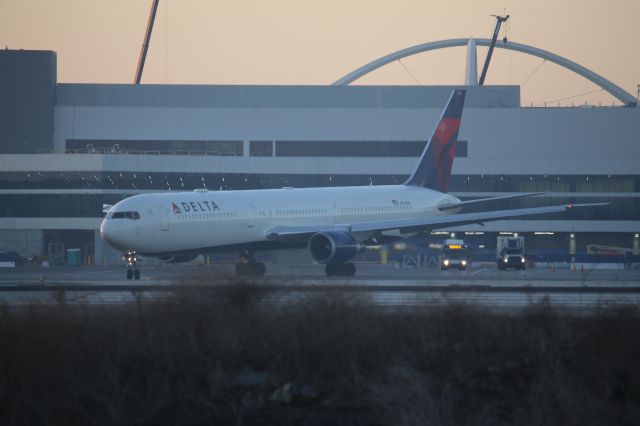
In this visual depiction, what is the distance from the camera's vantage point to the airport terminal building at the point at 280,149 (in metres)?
73.8

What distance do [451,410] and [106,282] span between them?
24682 mm

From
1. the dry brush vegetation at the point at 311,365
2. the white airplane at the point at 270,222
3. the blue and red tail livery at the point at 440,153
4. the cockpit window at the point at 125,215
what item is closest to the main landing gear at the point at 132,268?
the white airplane at the point at 270,222

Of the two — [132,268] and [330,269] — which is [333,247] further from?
[132,268]

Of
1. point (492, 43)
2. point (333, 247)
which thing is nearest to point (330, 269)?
point (333, 247)

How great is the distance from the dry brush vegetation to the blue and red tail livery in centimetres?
3649

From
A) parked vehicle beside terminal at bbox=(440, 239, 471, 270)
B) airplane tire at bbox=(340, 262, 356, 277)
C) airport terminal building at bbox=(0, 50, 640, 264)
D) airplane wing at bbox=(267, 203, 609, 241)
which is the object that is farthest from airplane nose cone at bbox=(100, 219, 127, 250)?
airport terminal building at bbox=(0, 50, 640, 264)

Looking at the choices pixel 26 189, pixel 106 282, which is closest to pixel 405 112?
pixel 26 189

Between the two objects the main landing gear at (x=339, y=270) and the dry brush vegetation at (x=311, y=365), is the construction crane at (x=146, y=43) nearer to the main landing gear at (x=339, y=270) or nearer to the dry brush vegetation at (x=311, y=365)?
the main landing gear at (x=339, y=270)

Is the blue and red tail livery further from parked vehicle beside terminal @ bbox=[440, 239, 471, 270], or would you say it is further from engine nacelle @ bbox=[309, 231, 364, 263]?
engine nacelle @ bbox=[309, 231, 364, 263]

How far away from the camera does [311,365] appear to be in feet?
75.2

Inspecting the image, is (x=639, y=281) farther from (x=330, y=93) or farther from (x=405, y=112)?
(x=330, y=93)

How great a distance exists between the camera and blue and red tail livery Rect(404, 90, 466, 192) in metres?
60.6

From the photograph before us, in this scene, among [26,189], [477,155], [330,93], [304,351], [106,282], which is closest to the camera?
[304,351]

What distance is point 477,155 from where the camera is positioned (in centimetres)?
8375
